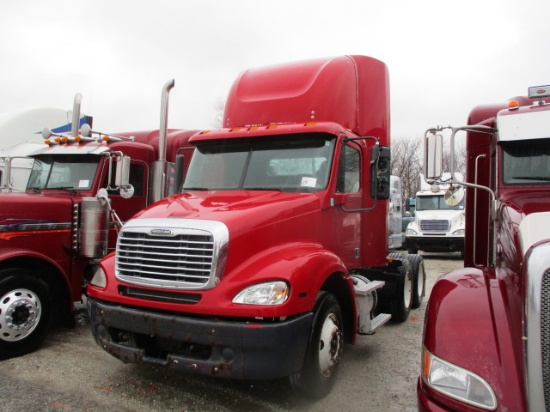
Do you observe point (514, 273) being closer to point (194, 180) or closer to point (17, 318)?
point (194, 180)

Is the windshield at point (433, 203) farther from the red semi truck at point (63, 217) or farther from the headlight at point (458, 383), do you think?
the headlight at point (458, 383)

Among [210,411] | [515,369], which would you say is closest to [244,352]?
[210,411]

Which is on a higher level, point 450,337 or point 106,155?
point 106,155

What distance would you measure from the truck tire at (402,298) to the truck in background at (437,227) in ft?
29.1

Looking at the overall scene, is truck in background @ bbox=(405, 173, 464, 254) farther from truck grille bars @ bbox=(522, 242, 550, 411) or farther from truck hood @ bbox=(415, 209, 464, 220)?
truck grille bars @ bbox=(522, 242, 550, 411)

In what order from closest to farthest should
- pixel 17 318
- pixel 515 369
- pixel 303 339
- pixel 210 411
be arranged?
1. pixel 515 369
2. pixel 303 339
3. pixel 210 411
4. pixel 17 318

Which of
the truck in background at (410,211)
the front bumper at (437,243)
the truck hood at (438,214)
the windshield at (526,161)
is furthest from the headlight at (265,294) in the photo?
the truck in background at (410,211)

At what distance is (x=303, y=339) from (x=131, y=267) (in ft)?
5.20

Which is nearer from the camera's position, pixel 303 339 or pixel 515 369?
pixel 515 369

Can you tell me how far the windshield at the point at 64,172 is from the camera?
621 cm

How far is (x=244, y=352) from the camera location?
3189 millimetres

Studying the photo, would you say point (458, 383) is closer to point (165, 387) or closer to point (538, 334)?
point (538, 334)

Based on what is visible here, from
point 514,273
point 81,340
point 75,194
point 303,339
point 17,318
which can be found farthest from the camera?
point 75,194

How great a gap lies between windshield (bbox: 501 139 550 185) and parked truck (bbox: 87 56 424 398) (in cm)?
121
